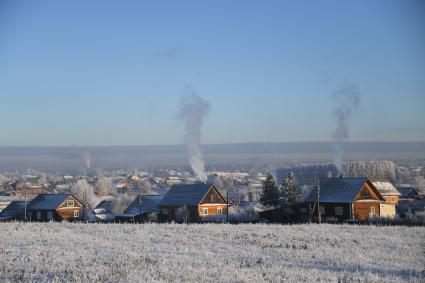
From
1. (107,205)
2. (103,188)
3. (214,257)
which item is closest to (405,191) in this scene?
(107,205)

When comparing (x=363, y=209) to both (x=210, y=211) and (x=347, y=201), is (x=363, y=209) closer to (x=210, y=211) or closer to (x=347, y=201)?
(x=347, y=201)

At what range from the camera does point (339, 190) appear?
5172 cm

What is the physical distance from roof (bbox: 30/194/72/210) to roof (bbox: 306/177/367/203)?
92.7 feet

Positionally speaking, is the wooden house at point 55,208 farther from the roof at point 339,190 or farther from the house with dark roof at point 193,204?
the roof at point 339,190

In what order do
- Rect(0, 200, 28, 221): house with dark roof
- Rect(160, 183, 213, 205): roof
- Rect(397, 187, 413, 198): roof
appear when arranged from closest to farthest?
Rect(160, 183, 213, 205): roof
Rect(0, 200, 28, 221): house with dark roof
Rect(397, 187, 413, 198): roof

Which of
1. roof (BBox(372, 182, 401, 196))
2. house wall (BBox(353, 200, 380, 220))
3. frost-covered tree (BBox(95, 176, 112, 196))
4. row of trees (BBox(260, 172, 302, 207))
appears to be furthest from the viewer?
frost-covered tree (BBox(95, 176, 112, 196))

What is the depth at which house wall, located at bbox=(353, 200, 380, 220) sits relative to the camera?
166ft

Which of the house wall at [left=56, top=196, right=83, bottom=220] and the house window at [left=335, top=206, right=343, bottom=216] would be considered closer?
the house window at [left=335, top=206, right=343, bottom=216]

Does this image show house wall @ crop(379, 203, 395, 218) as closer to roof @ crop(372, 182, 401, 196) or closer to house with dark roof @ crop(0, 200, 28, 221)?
roof @ crop(372, 182, 401, 196)

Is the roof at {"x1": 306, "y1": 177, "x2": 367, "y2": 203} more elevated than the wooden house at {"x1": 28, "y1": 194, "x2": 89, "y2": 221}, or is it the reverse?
the roof at {"x1": 306, "y1": 177, "x2": 367, "y2": 203}

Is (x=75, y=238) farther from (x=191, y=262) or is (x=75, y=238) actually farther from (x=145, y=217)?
(x=145, y=217)

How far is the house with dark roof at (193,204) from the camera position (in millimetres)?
54656

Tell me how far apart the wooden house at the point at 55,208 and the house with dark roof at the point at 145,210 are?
5257 mm

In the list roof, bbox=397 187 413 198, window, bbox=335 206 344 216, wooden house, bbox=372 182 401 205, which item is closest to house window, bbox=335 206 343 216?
window, bbox=335 206 344 216
